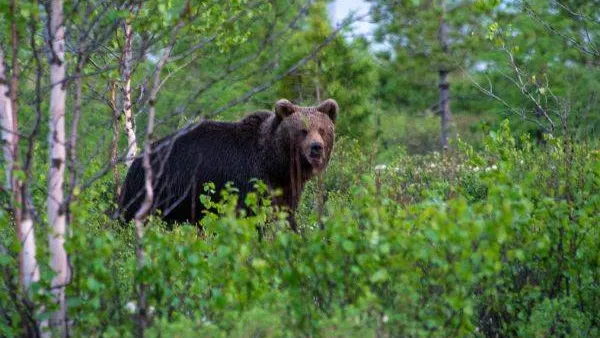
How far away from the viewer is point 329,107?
34.4ft

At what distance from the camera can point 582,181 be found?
7.00m

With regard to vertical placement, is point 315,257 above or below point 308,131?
above

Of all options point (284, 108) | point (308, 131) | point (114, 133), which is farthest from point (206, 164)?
point (114, 133)

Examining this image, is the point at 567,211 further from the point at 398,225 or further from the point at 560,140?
the point at 560,140

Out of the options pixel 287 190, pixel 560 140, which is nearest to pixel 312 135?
pixel 287 190

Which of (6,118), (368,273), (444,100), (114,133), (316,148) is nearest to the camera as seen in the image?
(368,273)

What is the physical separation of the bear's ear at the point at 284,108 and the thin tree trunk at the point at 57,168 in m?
4.75

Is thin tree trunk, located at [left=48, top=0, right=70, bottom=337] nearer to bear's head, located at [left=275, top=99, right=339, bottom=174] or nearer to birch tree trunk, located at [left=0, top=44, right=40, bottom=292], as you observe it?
birch tree trunk, located at [left=0, top=44, right=40, bottom=292]

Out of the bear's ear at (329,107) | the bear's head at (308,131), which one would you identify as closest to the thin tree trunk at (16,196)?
the bear's head at (308,131)

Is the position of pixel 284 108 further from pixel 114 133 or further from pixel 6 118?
pixel 6 118

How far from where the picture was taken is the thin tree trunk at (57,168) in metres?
5.47

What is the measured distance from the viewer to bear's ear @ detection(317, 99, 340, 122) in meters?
10.5

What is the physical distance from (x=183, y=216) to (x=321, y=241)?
5.02 meters

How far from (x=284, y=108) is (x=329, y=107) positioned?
435 mm
